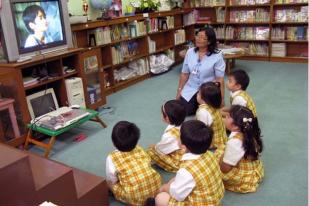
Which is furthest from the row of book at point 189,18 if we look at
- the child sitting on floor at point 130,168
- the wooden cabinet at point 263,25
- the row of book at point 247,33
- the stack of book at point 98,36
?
the child sitting on floor at point 130,168

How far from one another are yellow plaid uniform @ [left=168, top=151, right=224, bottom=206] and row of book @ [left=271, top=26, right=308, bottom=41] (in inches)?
185

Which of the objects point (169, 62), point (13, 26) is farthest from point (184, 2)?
point (13, 26)

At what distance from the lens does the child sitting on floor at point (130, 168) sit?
193cm

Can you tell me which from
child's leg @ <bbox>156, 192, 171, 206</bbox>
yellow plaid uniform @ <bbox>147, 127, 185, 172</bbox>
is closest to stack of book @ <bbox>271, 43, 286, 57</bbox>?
yellow plaid uniform @ <bbox>147, 127, 185, 172</bbox>

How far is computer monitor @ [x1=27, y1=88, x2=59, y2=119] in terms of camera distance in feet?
9.96

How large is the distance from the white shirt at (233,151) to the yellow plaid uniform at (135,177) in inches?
18.7

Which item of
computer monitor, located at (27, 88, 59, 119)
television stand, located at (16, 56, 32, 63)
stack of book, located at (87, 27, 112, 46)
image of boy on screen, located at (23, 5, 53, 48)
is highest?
image of boy on screen, located at (23, 5, 53, 48)

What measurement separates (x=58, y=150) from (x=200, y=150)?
170cm

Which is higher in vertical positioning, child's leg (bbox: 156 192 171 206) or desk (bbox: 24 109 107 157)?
desk (bbox: 24 109 107 157)

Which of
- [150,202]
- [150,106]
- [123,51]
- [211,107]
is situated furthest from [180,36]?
[150,202]

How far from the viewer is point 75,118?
2.94m

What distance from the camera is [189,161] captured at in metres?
1.67

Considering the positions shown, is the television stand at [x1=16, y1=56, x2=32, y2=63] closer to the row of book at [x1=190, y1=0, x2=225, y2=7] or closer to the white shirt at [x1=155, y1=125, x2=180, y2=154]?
the white shirt at [x1=155, y1=125, x2=180, y2=154]

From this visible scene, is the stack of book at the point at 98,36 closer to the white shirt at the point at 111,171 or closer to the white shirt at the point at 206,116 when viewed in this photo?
the white shirt at the point at 206,116
